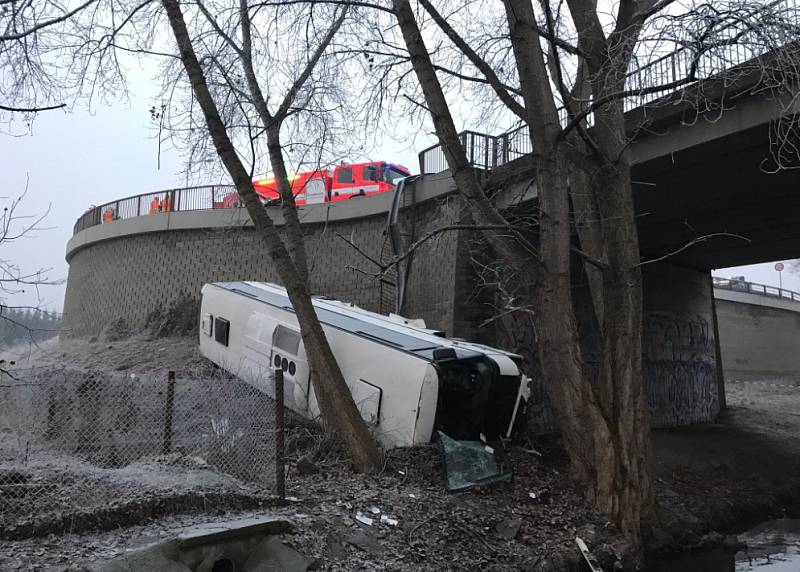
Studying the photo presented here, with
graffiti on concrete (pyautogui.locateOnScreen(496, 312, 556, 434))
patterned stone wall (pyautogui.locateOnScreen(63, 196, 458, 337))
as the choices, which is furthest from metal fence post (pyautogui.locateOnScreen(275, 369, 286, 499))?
graffiti on concrete (pyautogui.locateOnScreen(496, 312, 556, 434))

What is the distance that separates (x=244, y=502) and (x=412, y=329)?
5.40 m

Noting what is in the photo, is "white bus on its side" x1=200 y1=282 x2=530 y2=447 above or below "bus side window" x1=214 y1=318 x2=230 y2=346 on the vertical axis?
below

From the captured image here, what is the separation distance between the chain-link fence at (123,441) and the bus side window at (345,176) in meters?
14.2

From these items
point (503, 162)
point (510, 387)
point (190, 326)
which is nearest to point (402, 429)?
point (510, 387)

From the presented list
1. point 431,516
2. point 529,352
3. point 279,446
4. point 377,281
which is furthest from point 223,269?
point 431,516

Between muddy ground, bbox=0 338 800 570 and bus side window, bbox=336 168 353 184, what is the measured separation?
12.1 metres

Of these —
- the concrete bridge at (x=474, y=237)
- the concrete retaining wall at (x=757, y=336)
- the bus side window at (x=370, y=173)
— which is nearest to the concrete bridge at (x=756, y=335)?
the concrete retaining wall at (x=757, y=336)

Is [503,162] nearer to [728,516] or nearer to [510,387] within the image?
[510,387]

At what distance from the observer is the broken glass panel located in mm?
8602

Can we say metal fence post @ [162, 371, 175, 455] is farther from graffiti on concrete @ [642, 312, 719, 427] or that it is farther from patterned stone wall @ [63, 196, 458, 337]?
graffiti on concrete @ [642, 312, 719, 427]

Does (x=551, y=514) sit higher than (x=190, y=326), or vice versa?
(x=190, y=326)

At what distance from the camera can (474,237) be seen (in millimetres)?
15242

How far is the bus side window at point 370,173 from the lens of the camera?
21.1 meters

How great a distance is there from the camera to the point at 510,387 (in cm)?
986
